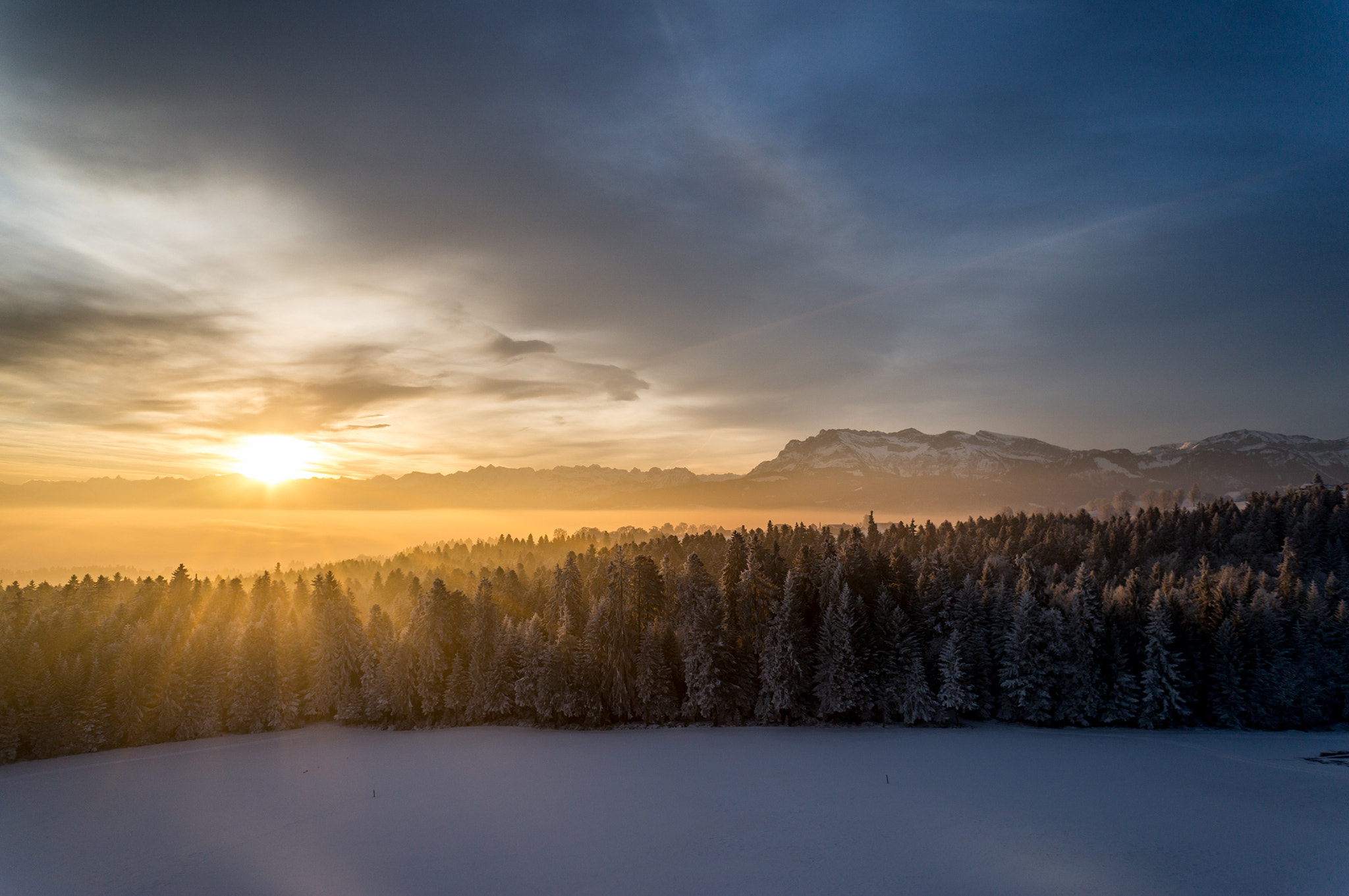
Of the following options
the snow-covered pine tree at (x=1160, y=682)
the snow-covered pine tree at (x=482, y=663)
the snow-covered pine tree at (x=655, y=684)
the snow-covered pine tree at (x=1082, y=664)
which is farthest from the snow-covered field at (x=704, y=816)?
the snow-covered pine tree at (x=482, y=663)

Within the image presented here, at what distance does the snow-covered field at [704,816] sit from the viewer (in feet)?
135

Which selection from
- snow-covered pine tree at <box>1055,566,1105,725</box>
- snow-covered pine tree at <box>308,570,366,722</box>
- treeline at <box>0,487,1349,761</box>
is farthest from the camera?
snow-covered pine tree at <box>308,570,366,722</box>

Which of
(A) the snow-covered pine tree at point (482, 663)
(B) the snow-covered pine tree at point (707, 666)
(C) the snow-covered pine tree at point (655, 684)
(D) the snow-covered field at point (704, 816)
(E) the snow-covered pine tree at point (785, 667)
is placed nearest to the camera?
(D) the snow-covered field at point (704, 816)

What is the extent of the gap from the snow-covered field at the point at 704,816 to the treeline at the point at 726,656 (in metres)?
4.40

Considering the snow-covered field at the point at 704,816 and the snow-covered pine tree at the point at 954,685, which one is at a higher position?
the snow-covered pine tree at the point at 954,685

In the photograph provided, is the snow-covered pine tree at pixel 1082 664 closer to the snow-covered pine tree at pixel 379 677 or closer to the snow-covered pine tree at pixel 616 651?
the snow-covered pine tree at pixel 616 651

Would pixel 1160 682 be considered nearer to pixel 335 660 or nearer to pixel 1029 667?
pixel 1029 667

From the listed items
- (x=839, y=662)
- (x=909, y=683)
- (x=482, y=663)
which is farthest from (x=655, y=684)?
(x=909, y=683)

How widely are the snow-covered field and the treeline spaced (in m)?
4.40

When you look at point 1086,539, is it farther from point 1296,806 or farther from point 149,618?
point 149,618

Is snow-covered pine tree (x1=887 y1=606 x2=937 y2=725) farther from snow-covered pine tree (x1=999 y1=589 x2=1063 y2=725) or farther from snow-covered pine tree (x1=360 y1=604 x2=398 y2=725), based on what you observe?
snow-covered pine tree (x1=360 y1=604 x2=398 y2=725)

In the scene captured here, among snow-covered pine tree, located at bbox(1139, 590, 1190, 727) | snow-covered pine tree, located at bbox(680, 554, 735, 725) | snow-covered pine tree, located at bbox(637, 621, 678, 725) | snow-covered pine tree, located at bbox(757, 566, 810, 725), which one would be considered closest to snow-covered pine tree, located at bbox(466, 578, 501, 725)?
snow-covered pine tree, located at bbox(637, 621, 678, 725)

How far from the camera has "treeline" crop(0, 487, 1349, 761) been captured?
242 feet

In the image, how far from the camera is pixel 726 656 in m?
77.8
